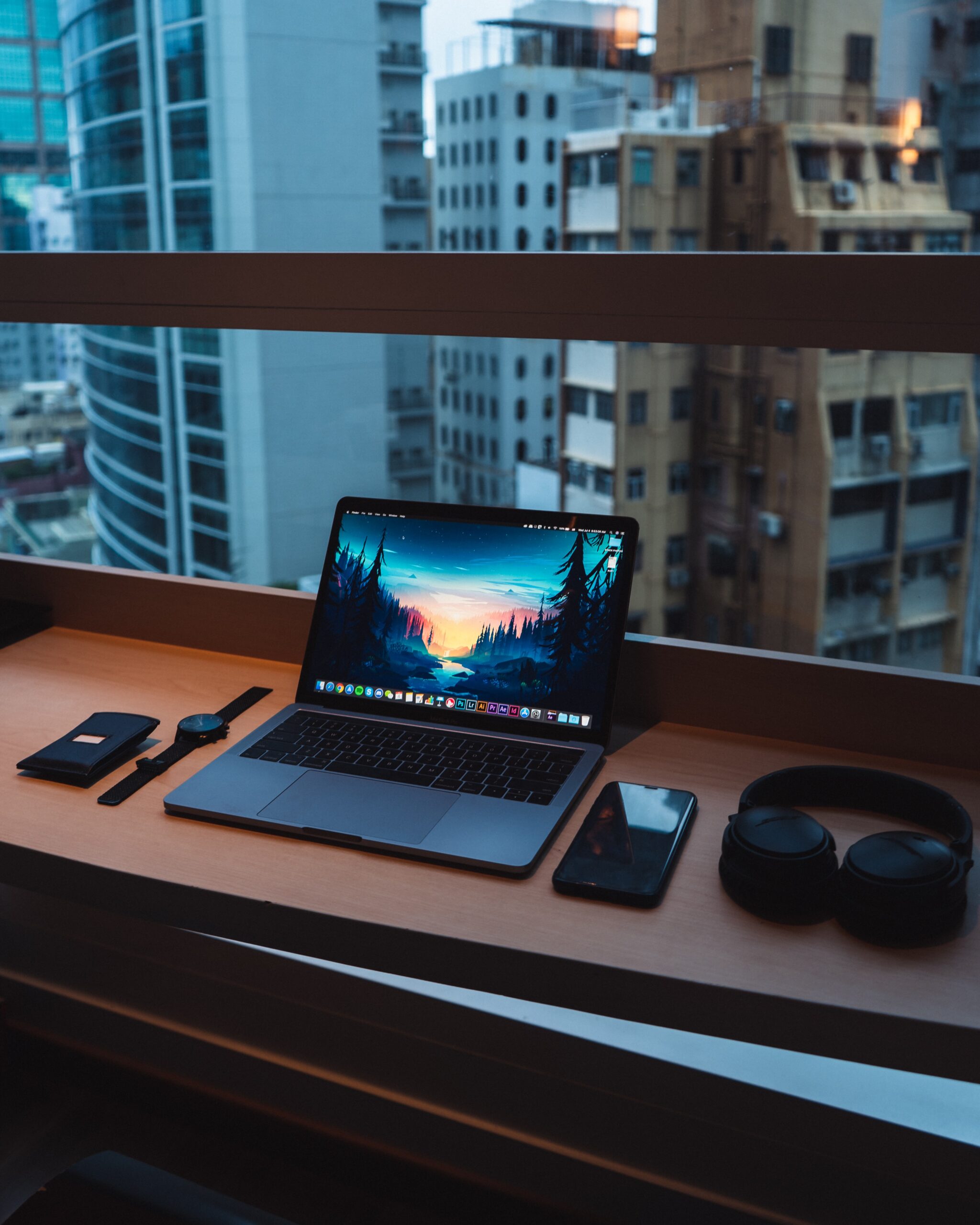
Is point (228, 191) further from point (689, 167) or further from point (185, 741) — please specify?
point (185, 741)

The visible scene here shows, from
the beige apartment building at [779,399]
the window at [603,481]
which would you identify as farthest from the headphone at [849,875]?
the window at [603,481]

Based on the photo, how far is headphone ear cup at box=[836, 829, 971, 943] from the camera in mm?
641

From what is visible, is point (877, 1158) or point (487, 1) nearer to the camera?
point (877, 1158)

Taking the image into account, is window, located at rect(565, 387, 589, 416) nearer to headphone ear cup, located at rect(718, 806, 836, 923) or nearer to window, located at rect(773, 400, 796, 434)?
window, located at rect(773, 400, 796, 434)

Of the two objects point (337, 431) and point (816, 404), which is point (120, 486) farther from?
point (816, 404)

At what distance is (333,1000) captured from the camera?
4.42 feet

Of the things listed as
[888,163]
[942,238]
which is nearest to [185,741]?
[888,163]

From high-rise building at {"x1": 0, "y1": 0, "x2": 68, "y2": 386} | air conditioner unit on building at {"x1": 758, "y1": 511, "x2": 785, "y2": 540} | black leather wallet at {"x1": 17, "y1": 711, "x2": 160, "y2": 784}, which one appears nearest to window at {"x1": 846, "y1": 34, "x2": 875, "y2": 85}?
air conditioner unit on building at {"x1": 758, "y1": 511, "x2": 785, "y2": 540}

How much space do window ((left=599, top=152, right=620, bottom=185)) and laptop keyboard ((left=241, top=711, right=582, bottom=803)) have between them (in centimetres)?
1891

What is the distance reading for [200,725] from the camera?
0.96 meters

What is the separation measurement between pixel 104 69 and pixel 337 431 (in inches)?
275

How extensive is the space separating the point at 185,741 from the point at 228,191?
18.7 m

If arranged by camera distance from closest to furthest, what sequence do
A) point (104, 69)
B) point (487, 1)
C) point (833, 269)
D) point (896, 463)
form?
point (833, 269)
point (487, 1)
point (104, 69)
point (896, 463)

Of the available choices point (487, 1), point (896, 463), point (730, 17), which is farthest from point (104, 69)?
A: point (896, 463)
